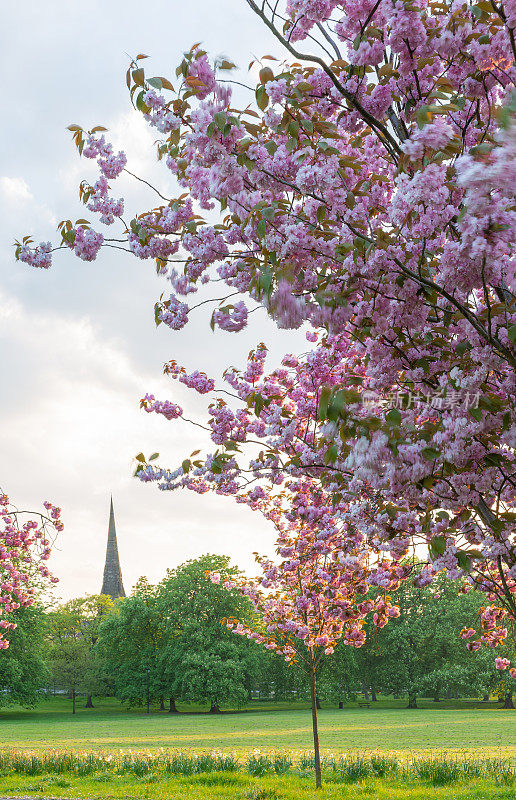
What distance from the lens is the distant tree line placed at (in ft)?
155

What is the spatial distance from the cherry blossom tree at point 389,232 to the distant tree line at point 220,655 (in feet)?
145

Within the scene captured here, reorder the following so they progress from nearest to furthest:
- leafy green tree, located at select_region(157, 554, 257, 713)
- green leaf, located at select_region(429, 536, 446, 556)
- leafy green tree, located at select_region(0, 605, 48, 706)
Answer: green leaf, located at select_region(429, 536, 446, 556) → leafy green tree, located at select_region(0, 605, 48, 706) → leafy green tree, located at select_region(157, 554, 257, 713)

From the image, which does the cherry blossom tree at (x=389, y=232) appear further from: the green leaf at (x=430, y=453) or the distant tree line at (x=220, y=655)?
the distant tree line at (x=220, y=655)

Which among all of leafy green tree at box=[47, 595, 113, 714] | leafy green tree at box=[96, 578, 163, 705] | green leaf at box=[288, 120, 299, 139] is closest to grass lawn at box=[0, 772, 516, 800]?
green leaf at box=[288, 120, 299, 139]

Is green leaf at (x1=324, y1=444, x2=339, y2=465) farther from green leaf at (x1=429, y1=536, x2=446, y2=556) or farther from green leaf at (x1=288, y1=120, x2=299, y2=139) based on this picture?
green leaf at (x1=288, y1=120, x2=299, y2=139)

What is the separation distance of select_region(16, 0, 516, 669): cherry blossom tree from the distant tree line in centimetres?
4412

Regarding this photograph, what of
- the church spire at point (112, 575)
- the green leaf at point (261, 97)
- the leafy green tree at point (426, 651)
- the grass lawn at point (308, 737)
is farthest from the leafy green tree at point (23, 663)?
the church spire at point (112, 575)

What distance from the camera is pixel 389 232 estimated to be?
13.6 ft

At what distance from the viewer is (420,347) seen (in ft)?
13.5

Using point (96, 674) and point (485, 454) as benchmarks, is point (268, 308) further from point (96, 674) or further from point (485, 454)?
point (96, 674)

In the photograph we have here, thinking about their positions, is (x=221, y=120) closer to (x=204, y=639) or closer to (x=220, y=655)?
(x=204, y=639)

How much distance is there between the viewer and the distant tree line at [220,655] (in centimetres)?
4722

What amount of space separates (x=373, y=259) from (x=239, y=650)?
166 ft

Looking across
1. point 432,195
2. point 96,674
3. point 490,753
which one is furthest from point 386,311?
point 96,674
